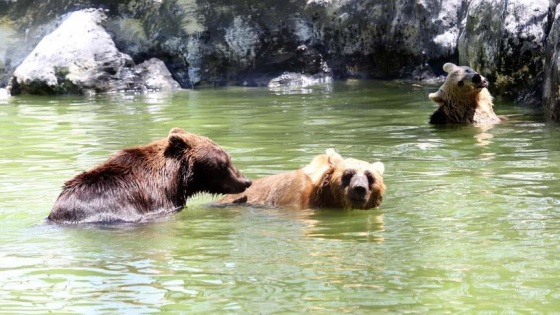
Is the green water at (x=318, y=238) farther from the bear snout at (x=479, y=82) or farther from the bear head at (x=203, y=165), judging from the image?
the bear snout at (x=479, y=82)

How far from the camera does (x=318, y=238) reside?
772 centimetres

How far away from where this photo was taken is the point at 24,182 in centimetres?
1072

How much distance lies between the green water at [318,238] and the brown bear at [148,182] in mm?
200

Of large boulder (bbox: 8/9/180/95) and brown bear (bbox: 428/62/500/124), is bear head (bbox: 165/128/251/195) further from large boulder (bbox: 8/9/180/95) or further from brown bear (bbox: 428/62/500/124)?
large boulder (bbox: 8/9/180/95)

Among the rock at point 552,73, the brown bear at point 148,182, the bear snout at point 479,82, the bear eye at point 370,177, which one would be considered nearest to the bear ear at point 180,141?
the brown bear at point 148,182

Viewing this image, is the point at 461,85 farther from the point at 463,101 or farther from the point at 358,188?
the point at 358,188

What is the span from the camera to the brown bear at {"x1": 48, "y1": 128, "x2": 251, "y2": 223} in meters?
8.46

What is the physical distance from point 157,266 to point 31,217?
2483mm

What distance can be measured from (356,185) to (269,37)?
13845mm

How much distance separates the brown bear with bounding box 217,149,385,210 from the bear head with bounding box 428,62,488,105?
6.33 m

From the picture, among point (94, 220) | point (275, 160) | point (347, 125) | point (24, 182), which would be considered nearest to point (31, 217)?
point (94, 220)

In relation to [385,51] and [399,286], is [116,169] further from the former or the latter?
[385,51]

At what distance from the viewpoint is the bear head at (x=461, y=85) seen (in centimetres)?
1530

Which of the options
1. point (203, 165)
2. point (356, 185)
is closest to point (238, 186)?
point (203, 165)
